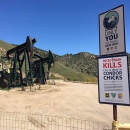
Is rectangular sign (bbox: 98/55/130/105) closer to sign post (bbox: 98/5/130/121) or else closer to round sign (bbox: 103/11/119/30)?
sign post (bbox: 98/5/130/121)

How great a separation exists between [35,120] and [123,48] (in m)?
5.65

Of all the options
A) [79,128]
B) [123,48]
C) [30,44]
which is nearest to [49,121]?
[79,128]

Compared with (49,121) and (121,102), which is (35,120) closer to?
→ (49,121)

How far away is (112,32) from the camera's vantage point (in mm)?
2912

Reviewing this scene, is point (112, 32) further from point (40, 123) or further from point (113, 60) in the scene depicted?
point (40, 123)

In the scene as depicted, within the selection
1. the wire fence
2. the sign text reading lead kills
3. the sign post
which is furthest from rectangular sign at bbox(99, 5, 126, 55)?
the wire fence

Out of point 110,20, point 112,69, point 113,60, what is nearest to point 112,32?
point 110,20

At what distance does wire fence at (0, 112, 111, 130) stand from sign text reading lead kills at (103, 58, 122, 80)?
4168mm

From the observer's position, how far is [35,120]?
752 centimetres

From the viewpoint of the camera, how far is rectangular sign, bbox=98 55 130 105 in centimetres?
272

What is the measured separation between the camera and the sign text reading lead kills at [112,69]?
2783 millimetres

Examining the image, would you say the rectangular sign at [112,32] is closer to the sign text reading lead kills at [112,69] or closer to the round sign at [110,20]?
the round sign at [110,20]

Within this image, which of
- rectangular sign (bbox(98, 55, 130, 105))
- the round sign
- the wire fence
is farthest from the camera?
the wire fence

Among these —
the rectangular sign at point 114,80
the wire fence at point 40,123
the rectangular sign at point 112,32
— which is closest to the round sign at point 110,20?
the rectangular sign at point 112,32
